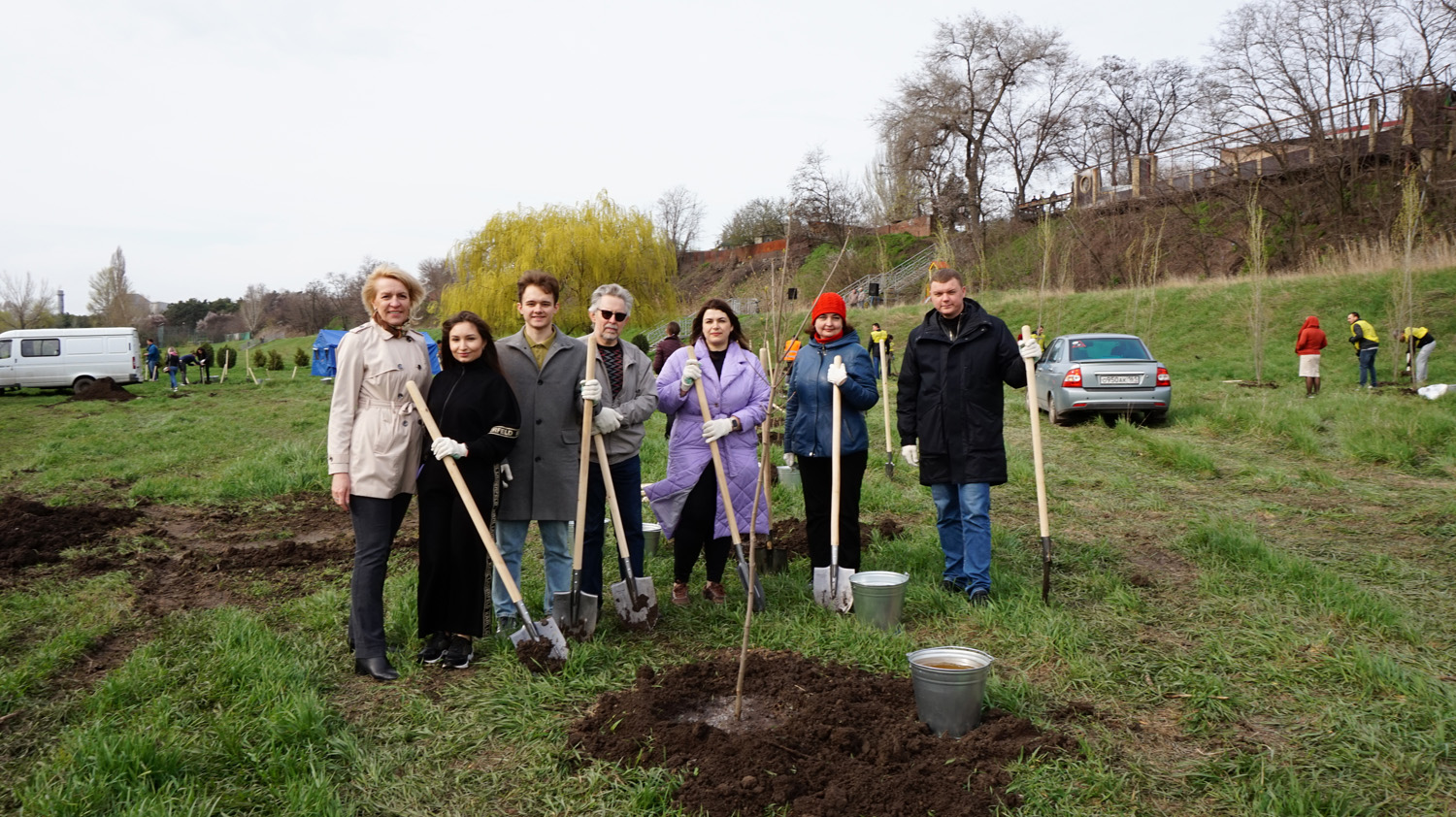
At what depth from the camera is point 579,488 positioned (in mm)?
4270

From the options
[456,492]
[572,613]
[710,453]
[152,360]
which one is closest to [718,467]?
[710,453]

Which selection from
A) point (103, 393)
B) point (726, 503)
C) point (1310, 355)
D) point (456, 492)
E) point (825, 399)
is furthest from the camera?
point (103, 393)

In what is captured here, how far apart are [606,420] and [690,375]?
23.6 inches

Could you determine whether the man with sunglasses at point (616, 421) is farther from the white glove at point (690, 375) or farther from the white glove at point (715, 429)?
the white glove at point (715, 429)

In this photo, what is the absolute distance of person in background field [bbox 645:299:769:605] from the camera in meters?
4.92

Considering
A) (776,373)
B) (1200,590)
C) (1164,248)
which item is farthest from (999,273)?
(776,373)

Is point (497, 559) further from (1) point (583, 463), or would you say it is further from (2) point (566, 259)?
(2) point (566, 259)

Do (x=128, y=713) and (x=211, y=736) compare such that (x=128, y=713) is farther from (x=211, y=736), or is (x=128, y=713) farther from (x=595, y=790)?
(x=595, y=790)

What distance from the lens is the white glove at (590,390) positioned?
13.8 ft

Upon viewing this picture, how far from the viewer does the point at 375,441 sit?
12.7ft

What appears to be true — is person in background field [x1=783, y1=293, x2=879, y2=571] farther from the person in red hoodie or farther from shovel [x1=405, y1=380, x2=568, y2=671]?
the person in red hoodie

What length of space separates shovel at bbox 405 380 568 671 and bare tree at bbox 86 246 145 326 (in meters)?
67.8

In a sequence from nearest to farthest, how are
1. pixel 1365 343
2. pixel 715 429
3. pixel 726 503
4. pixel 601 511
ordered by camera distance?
pixel 601 511
pixel 715 429
pixel 726 503
pixel 1365 343

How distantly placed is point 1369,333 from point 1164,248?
1782cm
